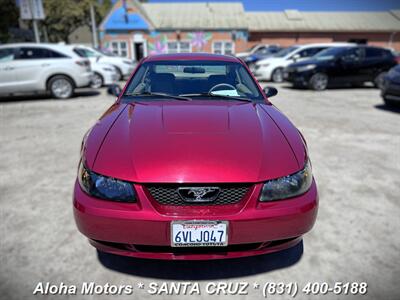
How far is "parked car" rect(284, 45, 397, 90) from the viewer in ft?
34.2

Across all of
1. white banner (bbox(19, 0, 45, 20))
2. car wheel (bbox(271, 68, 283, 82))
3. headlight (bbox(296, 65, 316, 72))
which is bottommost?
car wheel (bbox(271, 68, 283, 82))

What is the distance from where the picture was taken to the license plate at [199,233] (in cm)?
176

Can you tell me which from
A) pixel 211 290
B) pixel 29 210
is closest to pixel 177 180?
pixel 211 290

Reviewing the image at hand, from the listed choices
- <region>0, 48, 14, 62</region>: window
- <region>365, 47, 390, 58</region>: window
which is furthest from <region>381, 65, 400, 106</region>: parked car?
<region>0, 48, 14, 62</region>: window

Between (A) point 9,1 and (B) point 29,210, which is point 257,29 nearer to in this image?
(A) point 9,1

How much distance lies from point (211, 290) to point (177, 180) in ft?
2.83

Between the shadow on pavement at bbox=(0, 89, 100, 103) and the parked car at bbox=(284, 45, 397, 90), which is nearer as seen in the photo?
the shadow on pavement at bbox=(0, 89, 100, 103)

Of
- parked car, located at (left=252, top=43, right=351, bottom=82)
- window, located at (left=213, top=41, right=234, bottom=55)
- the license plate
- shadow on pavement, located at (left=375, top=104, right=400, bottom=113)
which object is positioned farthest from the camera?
window, located at (left=213, top=41, right=234, bottom=55)

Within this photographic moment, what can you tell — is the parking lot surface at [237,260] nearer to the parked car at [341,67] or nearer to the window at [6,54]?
the window at [6,54]

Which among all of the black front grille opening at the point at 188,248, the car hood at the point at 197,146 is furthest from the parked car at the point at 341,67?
the black front grille opening at the point at 188,248

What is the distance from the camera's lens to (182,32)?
1080 inches

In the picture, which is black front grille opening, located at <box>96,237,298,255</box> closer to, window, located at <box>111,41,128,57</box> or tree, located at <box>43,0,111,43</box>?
window, located at <box>111,41,128,57</box>

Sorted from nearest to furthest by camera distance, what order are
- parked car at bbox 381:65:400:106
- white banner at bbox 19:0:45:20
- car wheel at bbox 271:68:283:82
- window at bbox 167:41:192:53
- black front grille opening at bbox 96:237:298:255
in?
black front grille opening at bbox 96:237:298:255 → parked car at bbox 381:65:400:106 → car wheel at bbox 271:68:283:82 → white banner at bbox 19:0:45:20 → window at bbox 167:41:192:53

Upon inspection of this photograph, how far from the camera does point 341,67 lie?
413 inches
